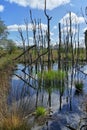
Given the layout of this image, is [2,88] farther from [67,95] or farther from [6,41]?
[6,41]

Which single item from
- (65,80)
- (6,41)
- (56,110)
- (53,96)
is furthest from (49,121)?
(6,41)

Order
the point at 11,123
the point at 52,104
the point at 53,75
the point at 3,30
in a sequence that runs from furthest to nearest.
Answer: the point at 3,30
the point at 53,75
the point at 52,104
the point at 11,123

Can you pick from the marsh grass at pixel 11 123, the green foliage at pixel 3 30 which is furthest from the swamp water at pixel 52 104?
the green foliage at pixel 3 30

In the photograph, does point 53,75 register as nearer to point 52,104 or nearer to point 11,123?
point 52,104

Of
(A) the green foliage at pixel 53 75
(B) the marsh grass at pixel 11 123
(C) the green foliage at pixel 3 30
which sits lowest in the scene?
(B) the marsh grass at pixel 11 123

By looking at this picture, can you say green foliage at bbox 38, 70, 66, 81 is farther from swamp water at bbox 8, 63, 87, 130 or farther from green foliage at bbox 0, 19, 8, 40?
green foliage at bbox 0, 19, 8, 40

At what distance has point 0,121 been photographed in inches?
216

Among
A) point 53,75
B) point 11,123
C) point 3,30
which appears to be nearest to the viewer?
point 11,123

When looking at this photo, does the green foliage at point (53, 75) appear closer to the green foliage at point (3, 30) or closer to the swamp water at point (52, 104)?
the swamp water at point (52, 104)

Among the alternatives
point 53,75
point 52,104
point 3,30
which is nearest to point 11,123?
point 52,104

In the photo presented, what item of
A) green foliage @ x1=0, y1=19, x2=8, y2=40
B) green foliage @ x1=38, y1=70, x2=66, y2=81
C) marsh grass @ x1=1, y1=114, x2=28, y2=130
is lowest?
marsh grass @ x1=1, y1=114, x2=28, y2=130

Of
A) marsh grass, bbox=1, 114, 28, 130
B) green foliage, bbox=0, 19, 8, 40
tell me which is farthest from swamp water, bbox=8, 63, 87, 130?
green foliage, bbox=0, 19, 8, 40

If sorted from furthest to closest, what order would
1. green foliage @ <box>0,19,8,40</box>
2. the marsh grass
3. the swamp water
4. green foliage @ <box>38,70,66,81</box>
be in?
green foliage @ <box>0,19,8,40</box> → green foliage @ <box>38,70,66,81</box> → the swamp water → the marsh grass

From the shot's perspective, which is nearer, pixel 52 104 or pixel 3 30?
pixel 52 104
